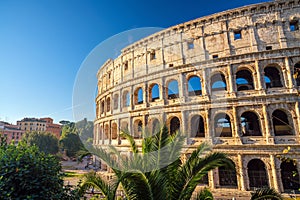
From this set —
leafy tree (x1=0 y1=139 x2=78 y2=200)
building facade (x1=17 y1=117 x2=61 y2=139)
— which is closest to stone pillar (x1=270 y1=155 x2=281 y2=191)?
leafy tree (x1=0 y1=139 x2=78 y2=200)

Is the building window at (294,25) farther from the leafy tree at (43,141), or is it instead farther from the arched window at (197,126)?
the leafy tree at (43,141)

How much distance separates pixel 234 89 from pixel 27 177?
1535 centimetres

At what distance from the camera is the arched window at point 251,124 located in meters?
16.0

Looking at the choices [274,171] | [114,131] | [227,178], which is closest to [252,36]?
[274,171]

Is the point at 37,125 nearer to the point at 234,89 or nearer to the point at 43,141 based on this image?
the point at 43,141

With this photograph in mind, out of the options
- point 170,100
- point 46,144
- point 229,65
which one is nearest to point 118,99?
point 170,100

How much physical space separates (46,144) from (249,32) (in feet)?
146

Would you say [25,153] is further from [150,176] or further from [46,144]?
[46,144]

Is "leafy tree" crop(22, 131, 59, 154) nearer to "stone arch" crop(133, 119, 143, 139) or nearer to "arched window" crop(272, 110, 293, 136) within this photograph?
"stone arch" crop(133, 119, 143, 139)

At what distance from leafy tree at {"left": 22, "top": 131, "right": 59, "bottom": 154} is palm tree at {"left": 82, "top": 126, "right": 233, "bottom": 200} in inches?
1602

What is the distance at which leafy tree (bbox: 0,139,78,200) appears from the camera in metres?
4.03

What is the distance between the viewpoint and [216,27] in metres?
16.5

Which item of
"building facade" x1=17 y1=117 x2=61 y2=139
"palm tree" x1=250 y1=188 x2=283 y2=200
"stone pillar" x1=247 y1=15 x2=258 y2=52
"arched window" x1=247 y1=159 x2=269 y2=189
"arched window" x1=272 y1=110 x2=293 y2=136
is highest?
"stone pillar" x1=247 y1=15 x2=258 y2=52

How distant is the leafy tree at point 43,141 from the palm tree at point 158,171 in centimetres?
4068
